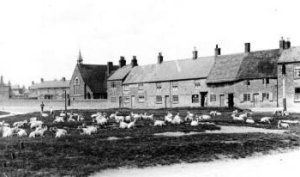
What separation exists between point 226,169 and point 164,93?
44.8 m

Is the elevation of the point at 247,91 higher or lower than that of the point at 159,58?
lower

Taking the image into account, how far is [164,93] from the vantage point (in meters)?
57.7

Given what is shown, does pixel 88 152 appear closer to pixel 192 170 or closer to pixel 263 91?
pixel 192 170

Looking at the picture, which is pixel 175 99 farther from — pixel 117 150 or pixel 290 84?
pixel 117 150

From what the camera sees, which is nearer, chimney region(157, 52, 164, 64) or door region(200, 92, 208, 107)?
door region(200, 92, 208, 107)

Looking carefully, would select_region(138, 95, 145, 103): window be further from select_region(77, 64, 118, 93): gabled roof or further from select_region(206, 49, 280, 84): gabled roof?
select_region(77, 64, 118, 93): gabled roof

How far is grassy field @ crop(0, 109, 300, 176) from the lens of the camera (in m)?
13.6

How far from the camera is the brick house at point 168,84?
2122 inches

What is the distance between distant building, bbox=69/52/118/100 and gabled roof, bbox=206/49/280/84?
26.2m

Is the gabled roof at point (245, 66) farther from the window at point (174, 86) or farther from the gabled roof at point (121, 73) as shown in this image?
the gabled roof at point (121, 73)

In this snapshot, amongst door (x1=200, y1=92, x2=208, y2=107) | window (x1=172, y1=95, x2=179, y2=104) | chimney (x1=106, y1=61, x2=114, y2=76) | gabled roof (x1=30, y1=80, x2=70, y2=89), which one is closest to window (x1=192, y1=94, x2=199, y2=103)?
door (x1=200, y1=92, x2=208, y2=107)

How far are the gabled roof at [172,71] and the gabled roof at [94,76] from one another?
10910mm

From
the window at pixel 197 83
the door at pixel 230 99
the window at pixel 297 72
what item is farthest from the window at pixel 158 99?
the window at pixel 297 72

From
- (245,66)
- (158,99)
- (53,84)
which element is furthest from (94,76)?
(53,84)
